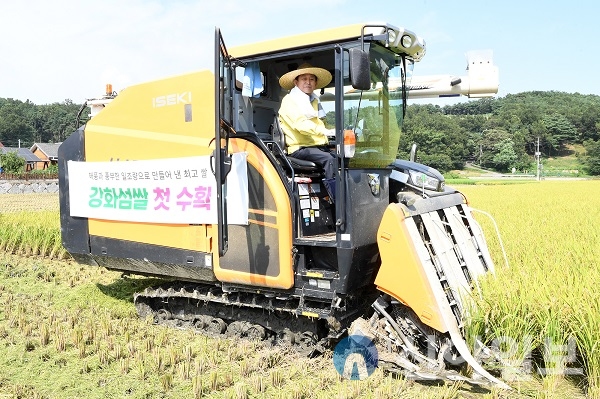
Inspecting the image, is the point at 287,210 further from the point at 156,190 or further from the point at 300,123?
the point at 156,190

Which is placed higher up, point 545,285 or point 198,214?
point 198,214

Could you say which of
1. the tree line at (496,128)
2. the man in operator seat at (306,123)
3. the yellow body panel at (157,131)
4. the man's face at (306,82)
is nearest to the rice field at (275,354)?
the yellow body panel at (157,131)

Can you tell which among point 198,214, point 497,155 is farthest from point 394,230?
point 497,155

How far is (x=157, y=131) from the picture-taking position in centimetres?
522

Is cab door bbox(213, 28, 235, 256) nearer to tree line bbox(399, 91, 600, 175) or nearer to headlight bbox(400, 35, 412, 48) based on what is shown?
headlight bbox(400, 35, 412, 48)

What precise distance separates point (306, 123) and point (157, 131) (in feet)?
5.59

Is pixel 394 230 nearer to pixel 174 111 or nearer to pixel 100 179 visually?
pixel 174 111

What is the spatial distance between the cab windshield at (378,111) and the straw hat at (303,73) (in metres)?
0.55

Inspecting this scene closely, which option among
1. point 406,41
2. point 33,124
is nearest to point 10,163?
point 406,41

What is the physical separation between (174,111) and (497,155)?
76995mm

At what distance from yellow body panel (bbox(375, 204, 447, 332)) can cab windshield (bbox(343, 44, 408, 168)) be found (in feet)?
2.04

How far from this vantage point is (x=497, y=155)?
247 ft

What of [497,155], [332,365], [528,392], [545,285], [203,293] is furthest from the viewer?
[497,155]

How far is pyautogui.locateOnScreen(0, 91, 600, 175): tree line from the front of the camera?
62791 millimetres
